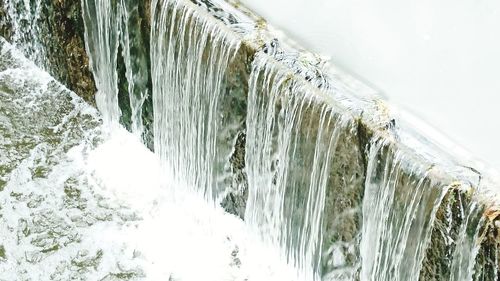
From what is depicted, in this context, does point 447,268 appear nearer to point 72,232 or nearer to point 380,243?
point 380,243

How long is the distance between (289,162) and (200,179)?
958mm

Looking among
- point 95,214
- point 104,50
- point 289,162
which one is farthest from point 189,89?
point 95,214

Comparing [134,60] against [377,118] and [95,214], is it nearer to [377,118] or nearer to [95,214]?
[95,214]

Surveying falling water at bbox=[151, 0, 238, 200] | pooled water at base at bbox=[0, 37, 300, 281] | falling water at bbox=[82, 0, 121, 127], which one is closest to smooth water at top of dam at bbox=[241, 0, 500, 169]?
falling water at bbox=[151, 0, 238, 200]

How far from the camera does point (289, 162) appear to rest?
491 centimetres

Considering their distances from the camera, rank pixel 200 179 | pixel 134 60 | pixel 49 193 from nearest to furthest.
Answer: pixel 200 179, pixel 134 60, pixel 49 193

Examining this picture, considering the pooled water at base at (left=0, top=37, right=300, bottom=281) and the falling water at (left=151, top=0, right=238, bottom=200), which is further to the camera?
the pooled water at base at (left=0, top=37, right=300, bottom=281)

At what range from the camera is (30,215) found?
5980 millimetres

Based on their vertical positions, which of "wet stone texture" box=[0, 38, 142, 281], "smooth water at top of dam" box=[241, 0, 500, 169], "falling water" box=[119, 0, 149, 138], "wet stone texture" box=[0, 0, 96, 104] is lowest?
"wet stone texture" box=[0, 38, 142, 281]

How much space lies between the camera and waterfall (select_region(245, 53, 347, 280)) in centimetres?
462

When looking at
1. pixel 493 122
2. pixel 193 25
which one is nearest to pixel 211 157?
pixel 193 25

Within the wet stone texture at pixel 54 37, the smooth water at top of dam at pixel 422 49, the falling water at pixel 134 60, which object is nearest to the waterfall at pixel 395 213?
the smooth water at top of dam at pixel 422 49

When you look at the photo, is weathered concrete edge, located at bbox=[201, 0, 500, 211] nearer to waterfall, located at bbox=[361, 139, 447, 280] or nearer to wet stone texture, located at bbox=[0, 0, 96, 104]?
waterfall, located at bbox=[361, 139, 447, 280]

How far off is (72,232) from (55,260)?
0.23 meters
